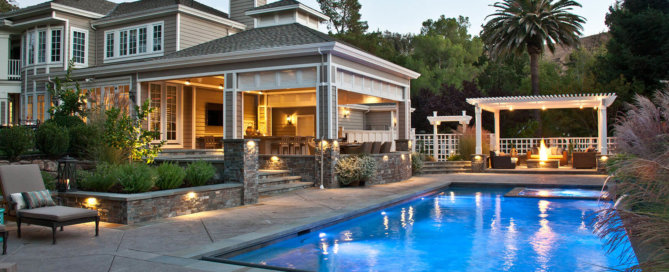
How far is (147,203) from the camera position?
7652mm

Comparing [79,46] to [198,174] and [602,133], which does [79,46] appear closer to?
[198,174]

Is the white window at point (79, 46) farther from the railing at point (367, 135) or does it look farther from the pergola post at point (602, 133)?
the pergola post at point (602, 133)

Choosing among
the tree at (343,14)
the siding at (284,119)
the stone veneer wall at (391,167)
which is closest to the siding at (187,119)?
the siding at (284,119)

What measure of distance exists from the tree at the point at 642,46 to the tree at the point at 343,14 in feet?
64.8

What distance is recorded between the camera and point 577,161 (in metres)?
18.6

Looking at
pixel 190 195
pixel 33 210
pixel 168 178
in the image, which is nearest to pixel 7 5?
pixel 168 178

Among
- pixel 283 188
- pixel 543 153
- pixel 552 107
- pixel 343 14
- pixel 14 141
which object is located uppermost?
pixel 343 14

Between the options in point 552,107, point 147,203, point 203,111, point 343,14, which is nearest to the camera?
point 147,203

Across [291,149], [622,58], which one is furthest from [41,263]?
[622,58]

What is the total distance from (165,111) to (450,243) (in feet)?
39.1

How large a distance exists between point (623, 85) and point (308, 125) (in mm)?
19503

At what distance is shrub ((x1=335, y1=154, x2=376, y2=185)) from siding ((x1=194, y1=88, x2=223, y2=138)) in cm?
673

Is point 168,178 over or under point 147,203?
over

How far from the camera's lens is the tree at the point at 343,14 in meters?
42.3
